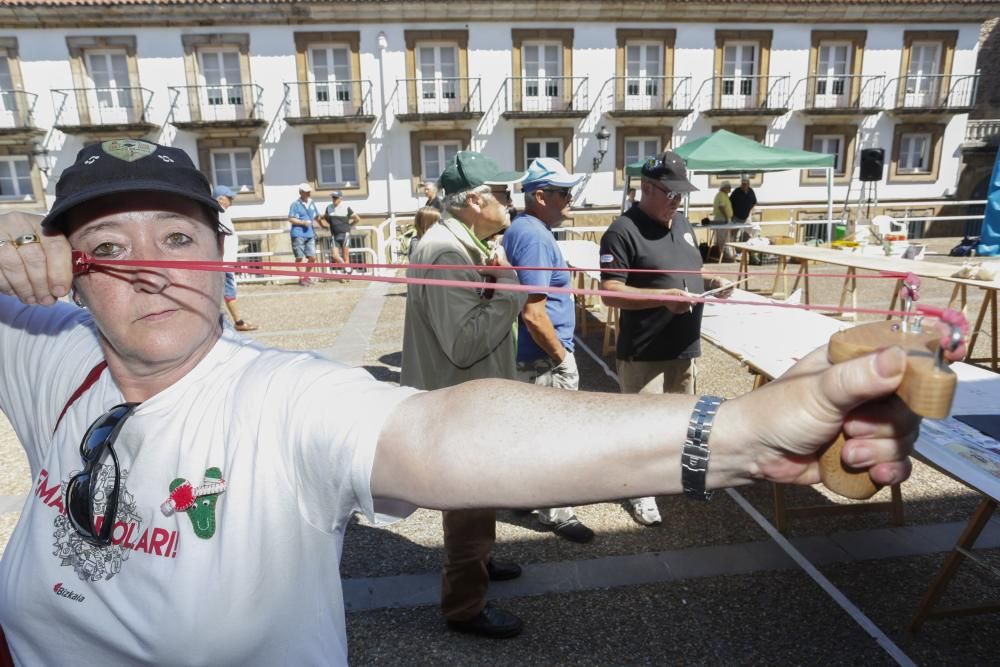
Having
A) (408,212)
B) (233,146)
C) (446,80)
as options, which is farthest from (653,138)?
(233,146)

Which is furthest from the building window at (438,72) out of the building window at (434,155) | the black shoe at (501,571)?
the black shoe at (501,571)

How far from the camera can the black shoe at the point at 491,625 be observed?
2650mm

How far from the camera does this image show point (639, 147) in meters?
22.8

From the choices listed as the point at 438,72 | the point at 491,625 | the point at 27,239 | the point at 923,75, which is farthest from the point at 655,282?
the point at 923,75

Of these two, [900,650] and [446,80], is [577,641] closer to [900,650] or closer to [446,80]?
[900,650]

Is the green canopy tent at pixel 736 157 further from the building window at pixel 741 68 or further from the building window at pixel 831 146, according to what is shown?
the building window at pixel 831 146

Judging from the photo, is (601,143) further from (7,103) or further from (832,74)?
(7,103)

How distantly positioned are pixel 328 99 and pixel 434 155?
13.2 ft

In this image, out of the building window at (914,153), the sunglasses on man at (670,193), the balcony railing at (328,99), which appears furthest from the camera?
the building window at (914,153)

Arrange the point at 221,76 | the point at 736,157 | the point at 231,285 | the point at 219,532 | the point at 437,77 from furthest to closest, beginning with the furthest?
the point at 437,77 < the point at 221,76 < the point at 736,157 < the point at 231,285 < the point at 219,532

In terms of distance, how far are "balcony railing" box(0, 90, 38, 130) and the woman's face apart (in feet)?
82.4

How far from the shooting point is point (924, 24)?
74.1ft

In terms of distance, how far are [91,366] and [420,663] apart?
5.94ft

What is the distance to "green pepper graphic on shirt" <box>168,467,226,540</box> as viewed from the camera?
1049 mm
